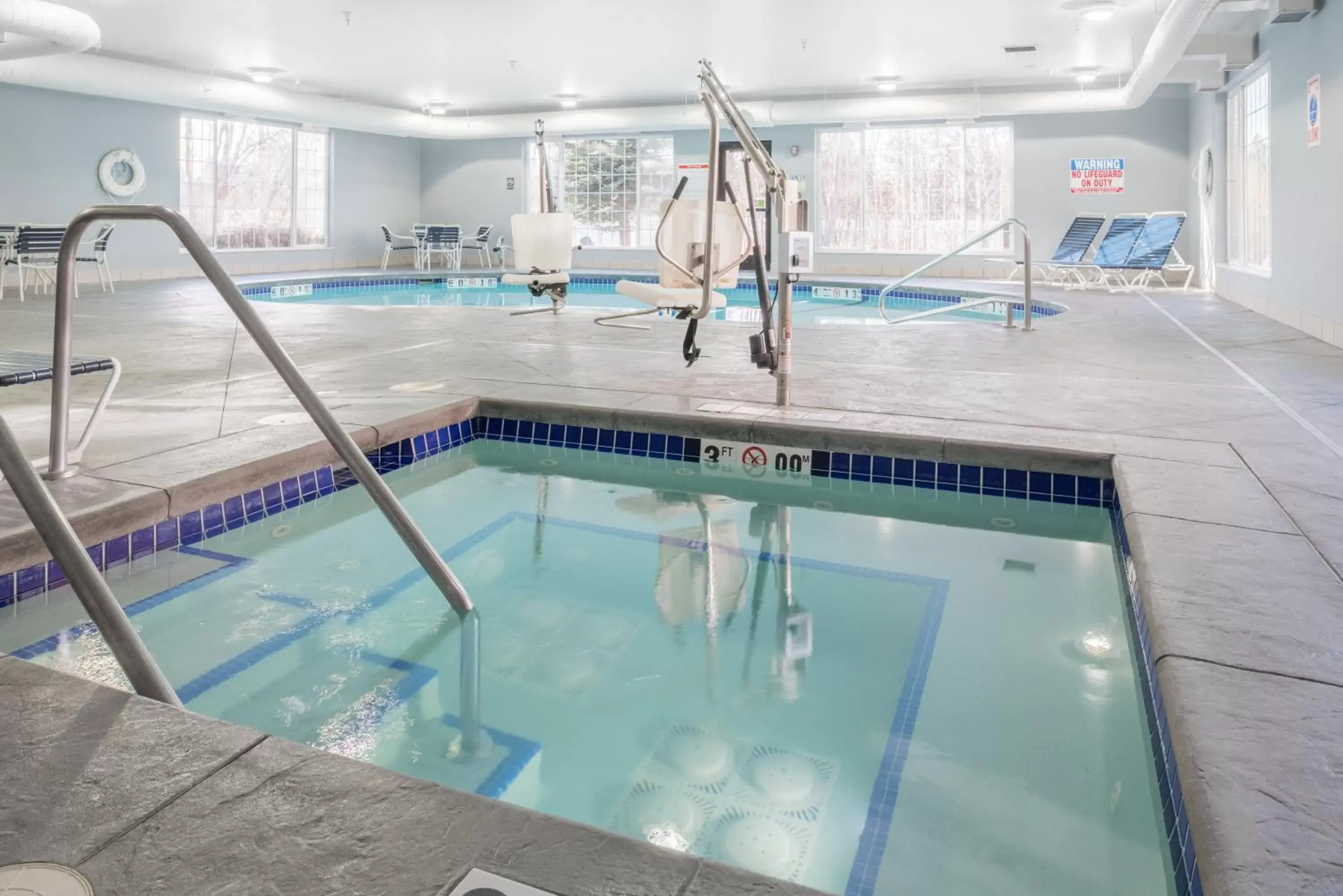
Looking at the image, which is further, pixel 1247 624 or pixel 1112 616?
pixel 1112 616

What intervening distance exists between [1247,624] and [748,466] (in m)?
2.00

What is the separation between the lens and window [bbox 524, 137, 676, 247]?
601 inches

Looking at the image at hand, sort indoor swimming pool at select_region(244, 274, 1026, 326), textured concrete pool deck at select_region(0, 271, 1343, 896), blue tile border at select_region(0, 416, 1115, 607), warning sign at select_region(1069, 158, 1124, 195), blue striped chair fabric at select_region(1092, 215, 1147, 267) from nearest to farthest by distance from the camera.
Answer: textured concrete pool deck at select_region(0, 271, 1343, 896), blue tile border at select_region(0, 416, 1115, 607), indoor swimming pool at select_region(244, 274, 1026, 326), blue striped chair fabric at select_region(1092, 215, 1147, 267), warning sign at select_region(1069, 158, 1124, 195)

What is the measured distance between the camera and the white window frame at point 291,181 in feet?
42.5

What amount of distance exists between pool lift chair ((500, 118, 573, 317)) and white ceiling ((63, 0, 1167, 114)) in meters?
2.50

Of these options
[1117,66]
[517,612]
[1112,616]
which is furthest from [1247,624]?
[1117,66]

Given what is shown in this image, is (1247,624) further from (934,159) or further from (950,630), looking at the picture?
(934,159)

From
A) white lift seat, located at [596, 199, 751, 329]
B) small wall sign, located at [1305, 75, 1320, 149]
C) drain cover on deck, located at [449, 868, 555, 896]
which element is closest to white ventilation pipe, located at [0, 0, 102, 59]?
white lift seat, located at [596, 199, 751, 329]

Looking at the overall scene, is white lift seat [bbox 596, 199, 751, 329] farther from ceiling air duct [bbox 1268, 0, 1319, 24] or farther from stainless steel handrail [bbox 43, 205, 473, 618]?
ceiling air duct [bbox 1268, 0, 1319, 24]

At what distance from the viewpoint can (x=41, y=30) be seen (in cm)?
696

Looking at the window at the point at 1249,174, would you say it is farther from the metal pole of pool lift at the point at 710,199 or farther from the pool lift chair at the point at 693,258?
the metal pole of pool lift at the point at 710,199

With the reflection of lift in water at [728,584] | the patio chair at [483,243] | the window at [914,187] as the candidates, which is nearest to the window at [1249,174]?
the window at [914,187]

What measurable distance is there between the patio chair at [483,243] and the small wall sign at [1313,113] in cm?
1115

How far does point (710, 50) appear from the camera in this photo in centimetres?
994
